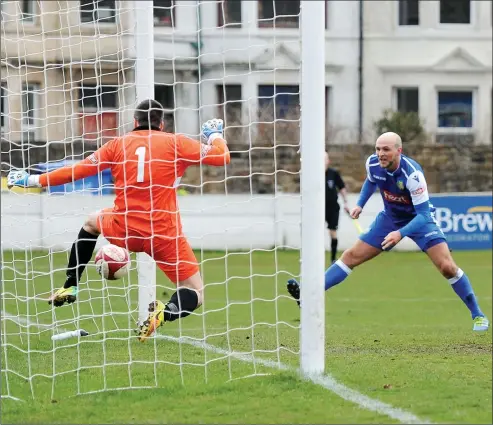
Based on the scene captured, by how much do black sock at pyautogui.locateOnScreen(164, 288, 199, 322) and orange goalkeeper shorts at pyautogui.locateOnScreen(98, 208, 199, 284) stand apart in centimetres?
16

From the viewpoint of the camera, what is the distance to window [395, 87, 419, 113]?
38906 millimetres

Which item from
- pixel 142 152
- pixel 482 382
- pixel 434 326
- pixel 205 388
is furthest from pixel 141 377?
pixel 434 326

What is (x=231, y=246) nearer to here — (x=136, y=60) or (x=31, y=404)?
(x=136, y=60)

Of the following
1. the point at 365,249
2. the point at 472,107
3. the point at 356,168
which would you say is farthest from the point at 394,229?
the point at 472,107

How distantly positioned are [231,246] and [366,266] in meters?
3.72

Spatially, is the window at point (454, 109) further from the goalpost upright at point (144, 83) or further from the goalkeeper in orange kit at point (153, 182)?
the goalkeeper in orange kit at point (153, 182)

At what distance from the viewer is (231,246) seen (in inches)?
973

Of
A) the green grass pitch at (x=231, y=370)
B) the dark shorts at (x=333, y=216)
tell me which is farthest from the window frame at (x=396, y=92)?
the green grass pitch at (x=231, y=370)

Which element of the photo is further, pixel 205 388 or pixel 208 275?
pixel 208 275

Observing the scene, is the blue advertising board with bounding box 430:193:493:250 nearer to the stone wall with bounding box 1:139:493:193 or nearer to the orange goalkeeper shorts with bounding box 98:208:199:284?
the stone wall with bounding box 1:139:493:193

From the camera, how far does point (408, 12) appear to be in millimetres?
38719

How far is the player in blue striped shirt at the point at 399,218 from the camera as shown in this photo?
10125mm

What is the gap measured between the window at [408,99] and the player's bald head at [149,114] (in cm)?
3051

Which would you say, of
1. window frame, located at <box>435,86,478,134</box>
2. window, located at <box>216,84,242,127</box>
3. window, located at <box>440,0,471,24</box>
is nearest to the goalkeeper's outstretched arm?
window, located at <box>216,84,242,127</box>
